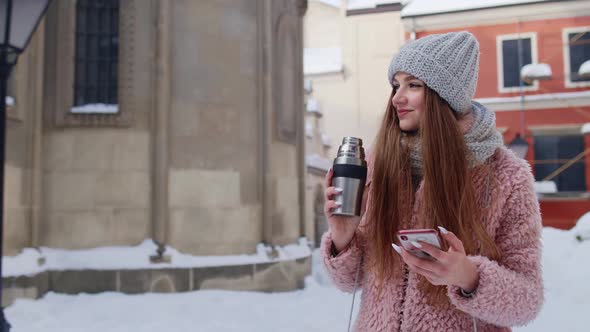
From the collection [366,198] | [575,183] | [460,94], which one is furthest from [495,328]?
[575,183]

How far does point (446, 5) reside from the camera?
21000 mm

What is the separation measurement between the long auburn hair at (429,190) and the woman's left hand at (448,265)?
17 cm

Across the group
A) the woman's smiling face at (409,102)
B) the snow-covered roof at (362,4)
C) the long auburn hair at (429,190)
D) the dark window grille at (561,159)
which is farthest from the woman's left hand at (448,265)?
the snow-covered roof at (362,4)

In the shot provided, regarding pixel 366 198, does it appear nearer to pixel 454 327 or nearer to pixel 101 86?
pixel 454 327

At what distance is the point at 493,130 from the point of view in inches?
→ 76.5

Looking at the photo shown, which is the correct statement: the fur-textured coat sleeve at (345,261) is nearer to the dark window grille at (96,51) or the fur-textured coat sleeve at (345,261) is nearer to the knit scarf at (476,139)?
the knit scarf at (476,139)

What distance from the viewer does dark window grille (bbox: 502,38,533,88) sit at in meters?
20.2

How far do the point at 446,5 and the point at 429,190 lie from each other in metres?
20.7

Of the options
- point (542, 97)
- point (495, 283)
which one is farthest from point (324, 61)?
point (495, 283)

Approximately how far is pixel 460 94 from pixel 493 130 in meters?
0.17

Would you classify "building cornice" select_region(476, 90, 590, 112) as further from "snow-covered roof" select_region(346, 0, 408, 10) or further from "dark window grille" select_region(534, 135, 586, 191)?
"snow-covered roof" select_region(346, 0, 408, 10)

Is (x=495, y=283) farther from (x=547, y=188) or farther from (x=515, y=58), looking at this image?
(x=515, y=58)

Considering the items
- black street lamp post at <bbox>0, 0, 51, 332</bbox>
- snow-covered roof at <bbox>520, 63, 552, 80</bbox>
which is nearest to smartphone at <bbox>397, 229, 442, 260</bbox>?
black street lamp post at <bbox>0, 0, 51, 332</bbox>

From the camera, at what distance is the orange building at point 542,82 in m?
19.6
